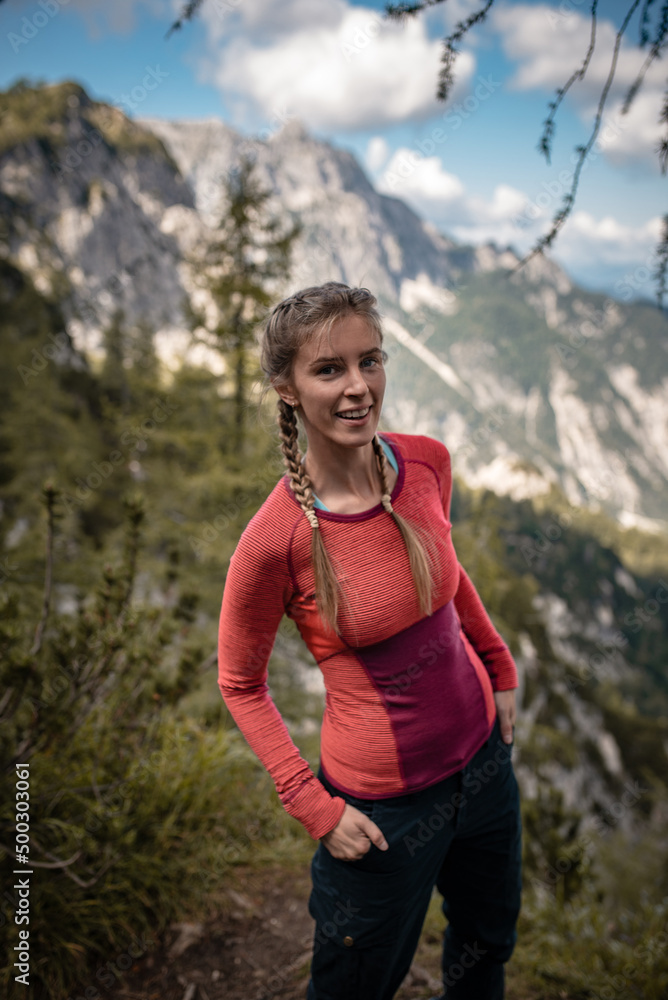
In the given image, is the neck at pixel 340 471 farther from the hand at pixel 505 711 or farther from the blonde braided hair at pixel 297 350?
the hand at pixel 505 711

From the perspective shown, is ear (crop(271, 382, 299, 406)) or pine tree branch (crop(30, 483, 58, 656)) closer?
ear (crop(271, 382, 299, 406))

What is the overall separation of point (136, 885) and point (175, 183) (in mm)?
189812

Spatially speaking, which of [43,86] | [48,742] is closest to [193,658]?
[48,742]

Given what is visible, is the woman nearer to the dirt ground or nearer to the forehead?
the forehead

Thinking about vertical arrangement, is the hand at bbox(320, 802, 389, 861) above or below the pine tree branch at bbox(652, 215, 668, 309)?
below

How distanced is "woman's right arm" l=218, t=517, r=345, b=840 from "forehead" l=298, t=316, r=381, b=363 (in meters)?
0.51

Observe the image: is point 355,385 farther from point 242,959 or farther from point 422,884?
point 242,959

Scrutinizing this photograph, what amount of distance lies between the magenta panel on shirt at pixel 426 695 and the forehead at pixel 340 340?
86cm

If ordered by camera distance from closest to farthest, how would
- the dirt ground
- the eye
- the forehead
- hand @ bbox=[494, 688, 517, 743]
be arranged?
the forehead → the eye → hand @ bbox=[494, 688, 517, 743] → the dirt ground

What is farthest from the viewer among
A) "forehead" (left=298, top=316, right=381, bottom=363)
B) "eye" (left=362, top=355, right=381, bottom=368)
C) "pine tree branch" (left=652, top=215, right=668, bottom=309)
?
"pine tree branch" (left=652, top=215, right=668, bottom=309)

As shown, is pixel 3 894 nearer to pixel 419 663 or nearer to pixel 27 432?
pixel 419 663

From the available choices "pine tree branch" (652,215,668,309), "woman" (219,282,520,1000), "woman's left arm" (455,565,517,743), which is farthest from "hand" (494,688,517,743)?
"pine tree branch" (652,215,668,309)

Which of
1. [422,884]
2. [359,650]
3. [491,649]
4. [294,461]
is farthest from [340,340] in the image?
[422,884]

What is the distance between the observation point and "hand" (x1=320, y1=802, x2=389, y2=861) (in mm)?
1711
